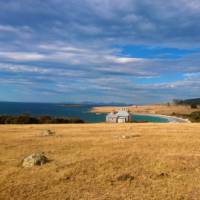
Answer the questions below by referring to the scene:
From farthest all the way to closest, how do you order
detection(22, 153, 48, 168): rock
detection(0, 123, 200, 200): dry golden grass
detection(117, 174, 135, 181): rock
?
1. detection(22, 153, 48, 168): rock
2. detection(117, 174, 135, 181): rock
3. detection(0, 123, 200, 200): dry golden grass

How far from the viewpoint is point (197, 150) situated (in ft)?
84.8

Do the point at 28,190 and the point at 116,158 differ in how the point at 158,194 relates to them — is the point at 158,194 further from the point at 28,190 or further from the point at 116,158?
the point at 116,158

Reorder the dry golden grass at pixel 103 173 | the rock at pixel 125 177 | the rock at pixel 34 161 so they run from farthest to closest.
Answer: the rock at pixel 34 161 → the rock at pixel 125 177 → the dry golden grass at pixel 103 173

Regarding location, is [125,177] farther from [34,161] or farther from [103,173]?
[34,161]

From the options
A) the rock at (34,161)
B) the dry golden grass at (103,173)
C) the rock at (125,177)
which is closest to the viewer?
the dry golden grass at (103,173)

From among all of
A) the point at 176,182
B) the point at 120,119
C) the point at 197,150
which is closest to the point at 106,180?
the point at 176,182

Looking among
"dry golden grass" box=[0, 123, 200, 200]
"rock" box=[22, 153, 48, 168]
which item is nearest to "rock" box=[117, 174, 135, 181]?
"dry golden grass" box=[0, 123, 200, 200]

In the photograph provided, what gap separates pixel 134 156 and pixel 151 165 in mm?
2624

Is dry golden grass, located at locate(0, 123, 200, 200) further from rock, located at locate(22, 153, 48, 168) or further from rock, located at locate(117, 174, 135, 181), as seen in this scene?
rock, located at locate(22, 153, 48, 168)

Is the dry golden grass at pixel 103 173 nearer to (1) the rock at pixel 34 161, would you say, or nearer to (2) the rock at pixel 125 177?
(2) the rock at pixel 125 177

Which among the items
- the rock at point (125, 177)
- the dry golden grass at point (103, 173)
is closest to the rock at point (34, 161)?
the dry golden grass at point (103, 173)

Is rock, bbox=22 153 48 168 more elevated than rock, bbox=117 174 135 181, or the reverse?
rock, bbox=22 153 48 168

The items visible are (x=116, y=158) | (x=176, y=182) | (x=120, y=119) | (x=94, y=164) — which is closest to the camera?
(x=176, y=182)

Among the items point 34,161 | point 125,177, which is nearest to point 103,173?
point 125,177
